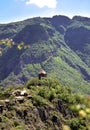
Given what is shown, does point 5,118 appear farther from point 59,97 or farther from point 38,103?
point 59,97

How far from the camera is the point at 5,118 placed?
106938mm

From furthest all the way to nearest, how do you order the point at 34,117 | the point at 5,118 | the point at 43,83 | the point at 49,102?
→ 1. the point at 43,83
2. the point at 49,102
3. the point at 34,117
4. the point at 5,118

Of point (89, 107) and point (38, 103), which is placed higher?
point (89, 107)

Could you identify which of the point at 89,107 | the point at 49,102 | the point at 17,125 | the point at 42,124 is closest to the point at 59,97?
the point at 49,102

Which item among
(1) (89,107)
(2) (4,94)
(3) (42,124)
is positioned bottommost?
(3) (42,124)

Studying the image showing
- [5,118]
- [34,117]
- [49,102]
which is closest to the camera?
[5,118]

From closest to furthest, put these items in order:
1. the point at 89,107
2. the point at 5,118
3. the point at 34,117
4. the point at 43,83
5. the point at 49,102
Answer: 1. the point at 89,107
2. the point at 5,118
3. the point at 34,117
4. the point at 49,102
5. the point at 43,83

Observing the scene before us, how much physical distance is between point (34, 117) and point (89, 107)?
108 m

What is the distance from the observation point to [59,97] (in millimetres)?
129500

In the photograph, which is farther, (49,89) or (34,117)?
(49,89)

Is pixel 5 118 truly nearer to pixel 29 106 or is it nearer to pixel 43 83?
pixel 29 106

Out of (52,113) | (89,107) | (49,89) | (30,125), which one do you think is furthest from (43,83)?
(89,107)

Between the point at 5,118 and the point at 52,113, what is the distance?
65.2 feet

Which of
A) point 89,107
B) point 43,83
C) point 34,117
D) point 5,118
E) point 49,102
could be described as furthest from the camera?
point 43,83
